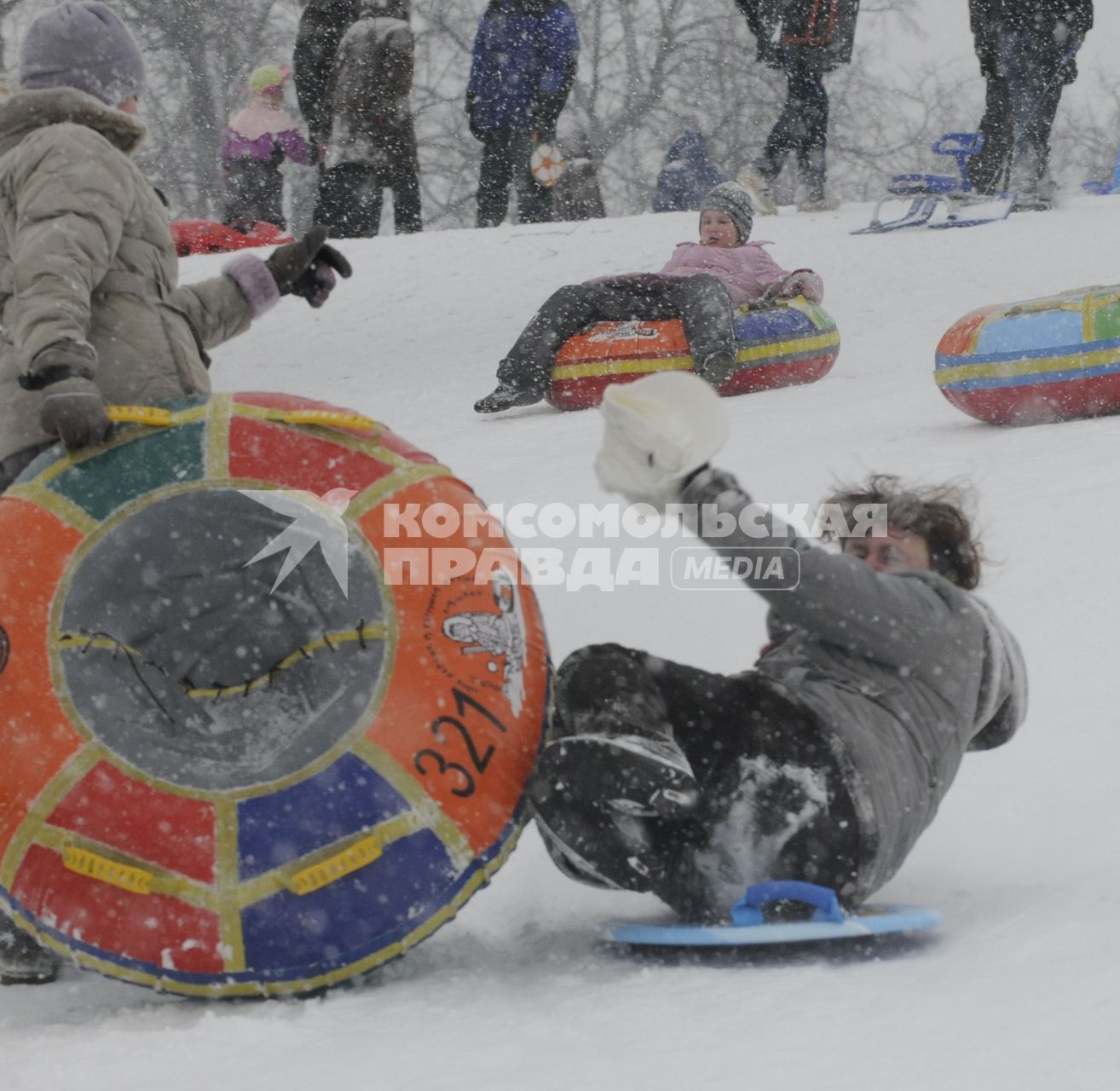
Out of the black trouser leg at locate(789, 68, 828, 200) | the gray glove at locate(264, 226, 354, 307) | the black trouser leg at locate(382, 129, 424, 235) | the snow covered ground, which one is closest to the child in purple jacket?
the black trouser leg at locate(382, 129, 424, 235)

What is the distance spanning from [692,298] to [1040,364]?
207 cm

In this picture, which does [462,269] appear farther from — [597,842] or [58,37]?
[597,842]

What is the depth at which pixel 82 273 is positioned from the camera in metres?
2.66

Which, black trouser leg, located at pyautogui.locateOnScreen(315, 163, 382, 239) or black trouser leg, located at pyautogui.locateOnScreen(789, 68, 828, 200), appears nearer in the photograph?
black trouser leg, located at pyautogui.locateOnScreen(315, 163, 382, 239)

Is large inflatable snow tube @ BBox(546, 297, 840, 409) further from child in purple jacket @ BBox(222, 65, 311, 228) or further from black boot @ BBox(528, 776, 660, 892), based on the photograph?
black boot @ BBox(528, 776, 660, 892)

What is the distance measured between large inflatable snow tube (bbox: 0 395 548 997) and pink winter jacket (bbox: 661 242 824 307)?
206 inches

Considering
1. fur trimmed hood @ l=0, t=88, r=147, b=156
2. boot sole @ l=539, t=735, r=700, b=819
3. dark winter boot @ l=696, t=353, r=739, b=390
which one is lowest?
boot sole @ l=539, t=735, r=700, b=819

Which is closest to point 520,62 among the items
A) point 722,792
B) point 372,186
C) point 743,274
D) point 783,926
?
point 372,186

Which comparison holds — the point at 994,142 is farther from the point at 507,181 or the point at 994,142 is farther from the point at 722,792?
the point at 722,792

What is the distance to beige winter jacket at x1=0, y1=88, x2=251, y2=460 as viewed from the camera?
2.62 metres

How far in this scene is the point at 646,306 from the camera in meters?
7.38

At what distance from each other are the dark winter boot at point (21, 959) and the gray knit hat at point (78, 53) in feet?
5.02

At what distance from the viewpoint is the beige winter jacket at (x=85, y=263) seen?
262cm

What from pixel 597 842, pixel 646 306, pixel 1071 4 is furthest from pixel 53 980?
pixel 1071 4
